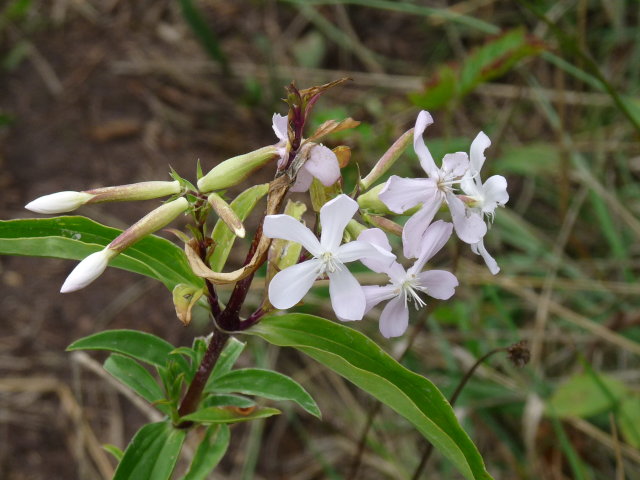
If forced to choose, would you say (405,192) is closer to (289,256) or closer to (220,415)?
(289,256)

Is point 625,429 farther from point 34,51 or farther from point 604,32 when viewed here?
point 34,51

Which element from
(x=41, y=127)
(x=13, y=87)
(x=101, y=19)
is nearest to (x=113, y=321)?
(x=41, y=127)

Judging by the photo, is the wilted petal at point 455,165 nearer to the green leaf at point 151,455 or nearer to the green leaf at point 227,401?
the green leaf at point 227,401

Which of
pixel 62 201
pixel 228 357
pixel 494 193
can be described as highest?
pixel 494 193

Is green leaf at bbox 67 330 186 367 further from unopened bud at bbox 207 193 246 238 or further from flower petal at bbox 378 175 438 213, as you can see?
flower petal at bbox 378 175 438 213

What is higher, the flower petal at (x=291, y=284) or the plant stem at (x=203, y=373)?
the flower petal at (x=291, y=284)

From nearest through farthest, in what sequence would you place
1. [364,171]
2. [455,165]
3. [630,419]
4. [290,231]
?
1. [290,231]
2. [455,165]
3. [630,419]
4. [364,171]

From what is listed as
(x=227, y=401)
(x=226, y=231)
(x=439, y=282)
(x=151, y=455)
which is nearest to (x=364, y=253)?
(x=439, y=282)

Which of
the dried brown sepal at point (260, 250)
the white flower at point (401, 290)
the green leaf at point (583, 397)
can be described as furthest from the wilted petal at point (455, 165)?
the green leaf at point (583, 397)
